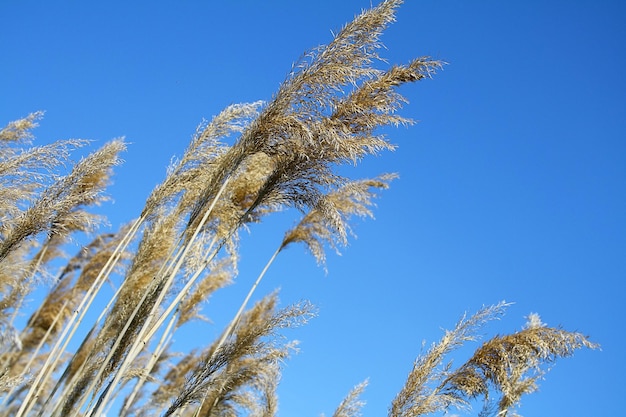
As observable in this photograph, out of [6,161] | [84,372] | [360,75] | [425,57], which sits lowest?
[84,372]

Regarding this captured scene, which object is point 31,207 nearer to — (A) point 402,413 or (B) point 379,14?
(B) point 379,14

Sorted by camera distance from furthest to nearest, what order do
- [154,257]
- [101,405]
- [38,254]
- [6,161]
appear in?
[38,254] < [154,257] < [6,161] < [101,405]

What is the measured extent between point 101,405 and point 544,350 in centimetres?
299

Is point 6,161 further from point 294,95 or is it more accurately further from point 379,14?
point 379,14

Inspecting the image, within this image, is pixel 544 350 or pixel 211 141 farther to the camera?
pixel 211 141

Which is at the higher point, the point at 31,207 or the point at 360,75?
the point at 360,75

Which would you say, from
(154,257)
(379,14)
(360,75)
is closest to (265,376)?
(154,257)

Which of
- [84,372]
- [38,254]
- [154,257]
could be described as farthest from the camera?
[38,254]

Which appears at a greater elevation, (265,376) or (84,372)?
(265,376)

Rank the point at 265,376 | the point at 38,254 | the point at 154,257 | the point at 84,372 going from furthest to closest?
the point at 38,254 → the point at 265,376 → the point at 154,257 → the point at 84,372

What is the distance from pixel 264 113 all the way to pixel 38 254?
4843mm

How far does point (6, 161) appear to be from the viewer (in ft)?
13.0

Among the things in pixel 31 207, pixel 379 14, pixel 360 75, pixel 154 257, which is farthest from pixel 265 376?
pixel 379 14

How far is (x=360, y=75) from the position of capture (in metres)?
3.74
